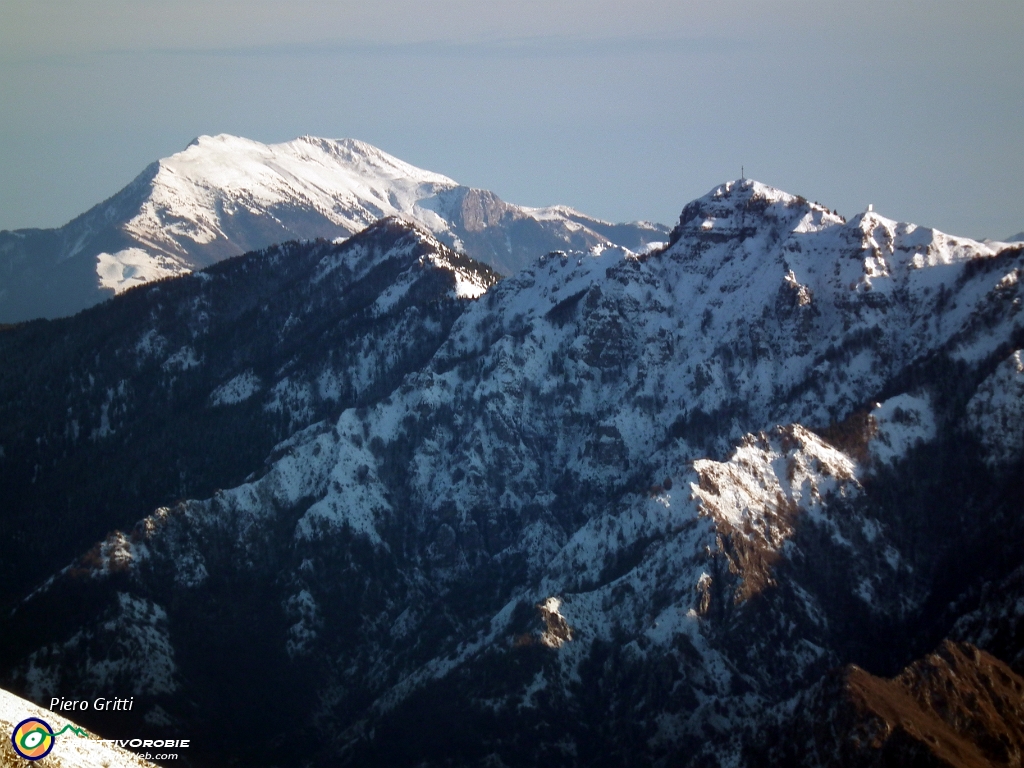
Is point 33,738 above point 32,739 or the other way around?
above

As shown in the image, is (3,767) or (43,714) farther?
(43,714)

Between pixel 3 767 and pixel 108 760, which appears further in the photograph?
pixel 108 760

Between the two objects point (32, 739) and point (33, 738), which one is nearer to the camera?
point (32, 739)
